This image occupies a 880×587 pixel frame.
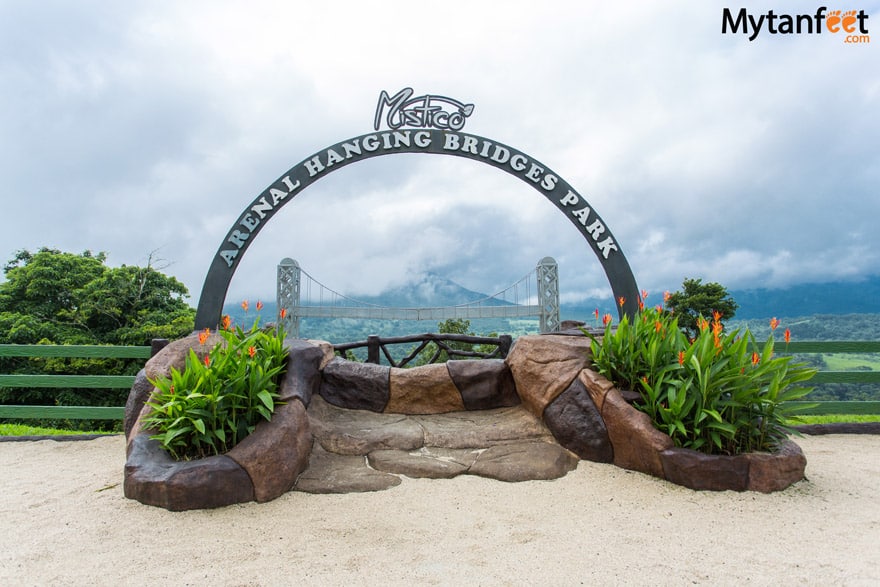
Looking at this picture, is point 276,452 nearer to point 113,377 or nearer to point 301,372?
point 301,372

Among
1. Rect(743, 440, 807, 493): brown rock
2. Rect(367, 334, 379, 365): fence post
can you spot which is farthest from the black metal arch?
Rect(743, 440, 807, 493): brown rock

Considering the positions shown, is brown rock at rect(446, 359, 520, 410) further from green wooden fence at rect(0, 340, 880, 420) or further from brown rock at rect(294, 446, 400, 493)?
green wooden fence at rect(0, 340, 880, 420)

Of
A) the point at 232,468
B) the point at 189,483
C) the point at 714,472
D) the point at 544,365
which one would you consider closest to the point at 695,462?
the point at 714,472

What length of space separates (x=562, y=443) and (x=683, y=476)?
90cm

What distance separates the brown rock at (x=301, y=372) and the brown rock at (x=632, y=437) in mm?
2280

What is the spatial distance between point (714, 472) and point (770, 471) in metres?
0.36

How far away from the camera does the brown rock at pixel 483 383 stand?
15.3ft

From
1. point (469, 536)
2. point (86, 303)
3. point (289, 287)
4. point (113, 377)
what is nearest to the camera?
point (469, 536)

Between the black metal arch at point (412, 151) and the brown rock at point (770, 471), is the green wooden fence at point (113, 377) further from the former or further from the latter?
the brown rock at point (770, 471)

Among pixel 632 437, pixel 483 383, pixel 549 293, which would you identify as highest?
pixel 549 293

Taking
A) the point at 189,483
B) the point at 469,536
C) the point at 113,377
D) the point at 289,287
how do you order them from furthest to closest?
the point at 289,287
the point at 113,377
the point at 189,483
the point at 469,536

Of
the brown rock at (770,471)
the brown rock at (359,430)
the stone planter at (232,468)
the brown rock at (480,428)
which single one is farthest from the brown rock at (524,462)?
the stone planter at (232,468)

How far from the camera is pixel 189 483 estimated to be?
3.10 m

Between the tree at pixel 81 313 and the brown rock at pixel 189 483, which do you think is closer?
the brown rock at pixel 189 483
